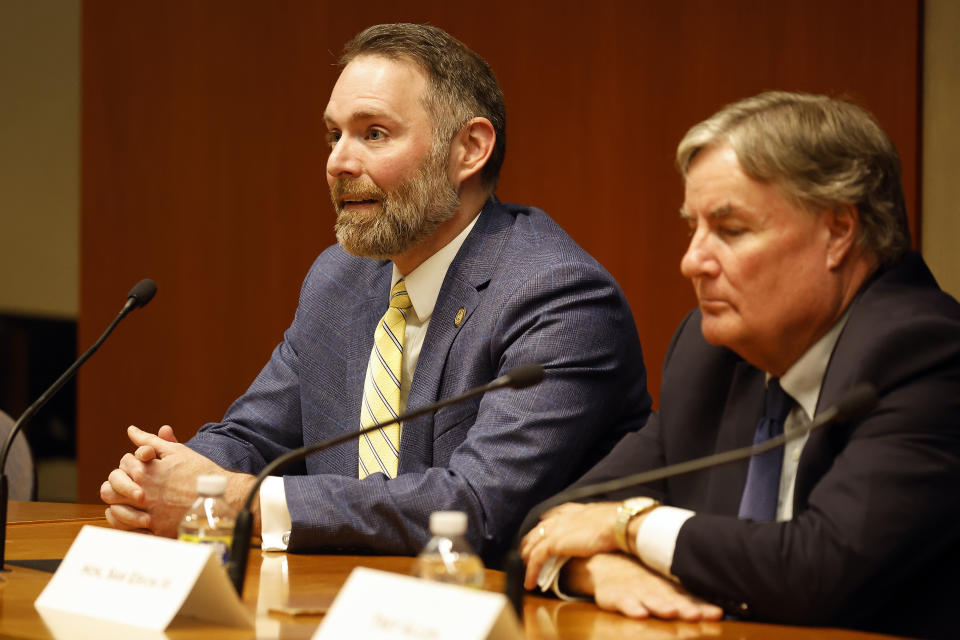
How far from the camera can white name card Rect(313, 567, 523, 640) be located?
106 centimetres

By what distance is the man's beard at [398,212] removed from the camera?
251 cm

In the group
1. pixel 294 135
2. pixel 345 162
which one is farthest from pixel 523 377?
pixel 294 135

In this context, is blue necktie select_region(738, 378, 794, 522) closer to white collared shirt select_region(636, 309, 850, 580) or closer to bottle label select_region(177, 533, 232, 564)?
white collared shirt select_region(636, 309, 850, 580)

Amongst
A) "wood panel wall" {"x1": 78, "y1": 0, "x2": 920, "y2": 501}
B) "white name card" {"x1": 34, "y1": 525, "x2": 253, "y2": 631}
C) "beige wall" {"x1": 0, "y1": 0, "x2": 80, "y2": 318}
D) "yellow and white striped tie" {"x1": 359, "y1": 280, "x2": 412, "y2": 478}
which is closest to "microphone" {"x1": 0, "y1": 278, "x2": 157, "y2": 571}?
"white name card" {"x1": 34, "y1": 525, "x2": 253, "y2": 631}

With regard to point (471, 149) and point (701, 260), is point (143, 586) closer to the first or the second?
point (701, 260)

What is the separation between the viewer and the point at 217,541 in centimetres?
170

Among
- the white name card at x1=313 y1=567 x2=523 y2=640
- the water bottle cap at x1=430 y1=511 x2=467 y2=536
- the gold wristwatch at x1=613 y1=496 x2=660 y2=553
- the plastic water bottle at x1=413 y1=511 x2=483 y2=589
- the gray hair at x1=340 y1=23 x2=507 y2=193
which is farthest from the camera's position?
the gray hair at x1=340 y1=23 x2=507 y2=193

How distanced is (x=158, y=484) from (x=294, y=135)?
8.91ft

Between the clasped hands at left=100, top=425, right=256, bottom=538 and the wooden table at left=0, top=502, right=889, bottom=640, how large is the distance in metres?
0.16

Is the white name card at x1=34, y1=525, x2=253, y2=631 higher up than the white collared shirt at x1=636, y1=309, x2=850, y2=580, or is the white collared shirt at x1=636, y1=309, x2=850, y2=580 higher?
the white collared shirt at x1=636, y1=309, x2=850, y2=580

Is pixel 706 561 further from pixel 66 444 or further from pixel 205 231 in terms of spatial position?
pixel 66 444

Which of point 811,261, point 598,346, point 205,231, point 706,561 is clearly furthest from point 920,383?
point 205,231

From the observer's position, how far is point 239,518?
146 centimetres

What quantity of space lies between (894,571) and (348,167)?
1.49 meters
